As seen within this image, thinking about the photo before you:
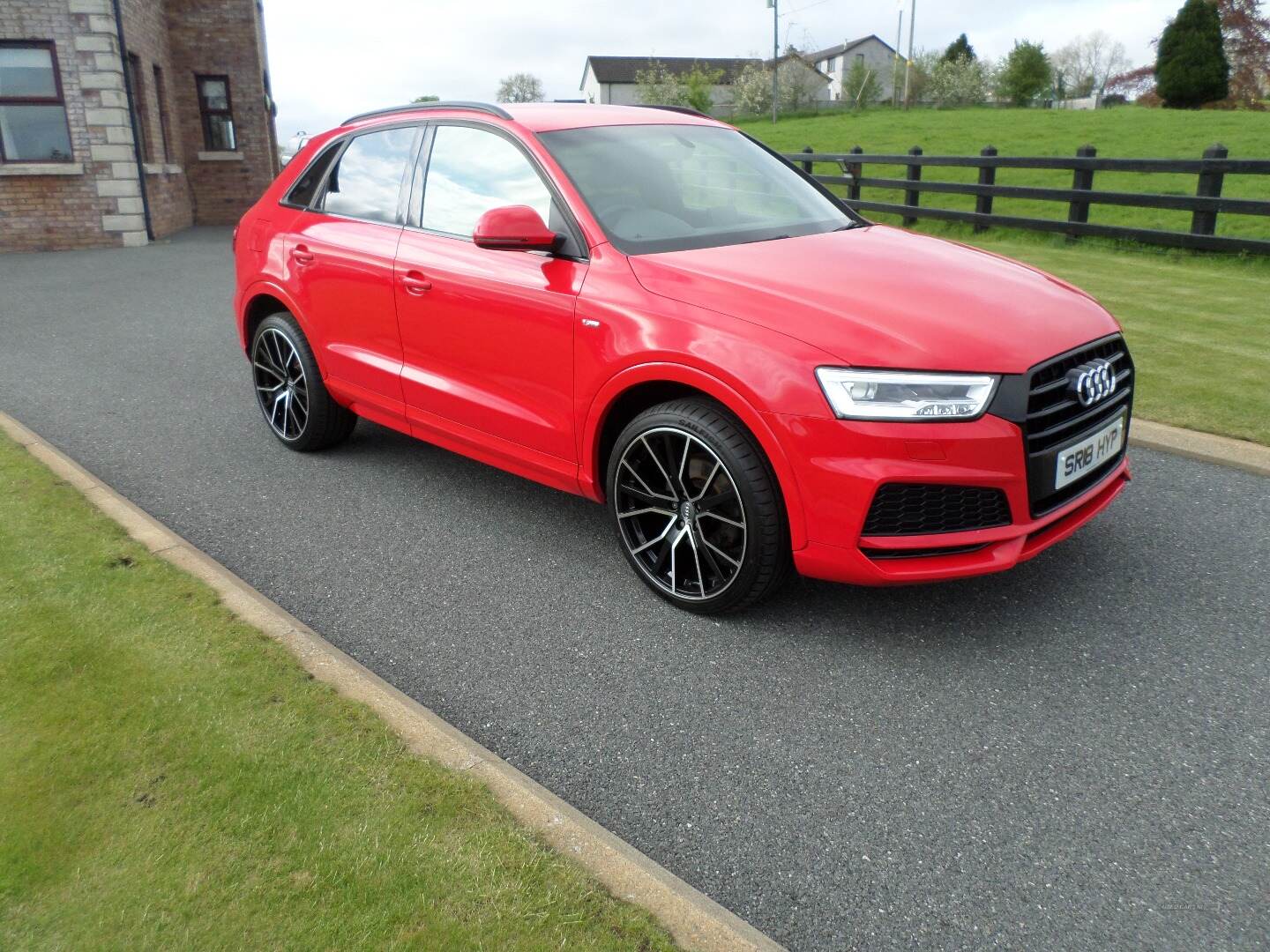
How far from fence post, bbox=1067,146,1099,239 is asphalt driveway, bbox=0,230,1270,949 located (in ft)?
27.9

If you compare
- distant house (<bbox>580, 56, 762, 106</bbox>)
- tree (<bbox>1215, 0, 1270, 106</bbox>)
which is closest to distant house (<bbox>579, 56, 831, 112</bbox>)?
distant house (<bbox>580, 56, 762, 106</bbox>)

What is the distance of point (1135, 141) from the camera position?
24594 millimetres

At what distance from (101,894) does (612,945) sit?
1157 mm

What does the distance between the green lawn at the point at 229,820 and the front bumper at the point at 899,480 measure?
1.38m

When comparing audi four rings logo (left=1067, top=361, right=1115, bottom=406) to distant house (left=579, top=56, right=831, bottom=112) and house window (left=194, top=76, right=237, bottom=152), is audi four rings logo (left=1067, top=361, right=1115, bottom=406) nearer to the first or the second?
house window (left=194, top=76, right=237, bottom=152)

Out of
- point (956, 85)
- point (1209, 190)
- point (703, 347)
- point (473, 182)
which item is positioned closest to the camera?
point (703, 347)

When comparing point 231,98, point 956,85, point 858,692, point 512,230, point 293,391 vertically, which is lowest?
point 858,692

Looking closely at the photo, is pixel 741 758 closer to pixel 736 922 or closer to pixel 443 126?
pixel 736 922

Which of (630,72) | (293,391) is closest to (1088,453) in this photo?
(293,391)

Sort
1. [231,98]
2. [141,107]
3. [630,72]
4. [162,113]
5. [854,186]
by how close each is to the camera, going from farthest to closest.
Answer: [630,72], [231,98], [162,113], [141,107], [854,186]

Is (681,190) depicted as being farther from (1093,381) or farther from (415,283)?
(1093,381)

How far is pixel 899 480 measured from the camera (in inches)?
122

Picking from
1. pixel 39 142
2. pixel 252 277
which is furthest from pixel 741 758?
pixel 39 142

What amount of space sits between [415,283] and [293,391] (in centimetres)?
153
